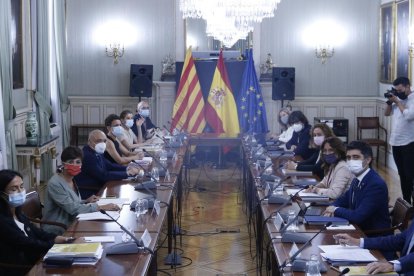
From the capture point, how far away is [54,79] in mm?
12766

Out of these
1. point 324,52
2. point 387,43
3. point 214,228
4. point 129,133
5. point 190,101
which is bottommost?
point 214,228

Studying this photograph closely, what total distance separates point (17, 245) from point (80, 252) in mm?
738

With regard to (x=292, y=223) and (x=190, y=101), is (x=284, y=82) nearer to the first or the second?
(x=190, y=101)

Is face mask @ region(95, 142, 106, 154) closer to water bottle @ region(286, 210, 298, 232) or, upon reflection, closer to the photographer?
water bottle @ region(286, 210, 298, 232)

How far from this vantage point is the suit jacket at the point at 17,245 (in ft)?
16.0

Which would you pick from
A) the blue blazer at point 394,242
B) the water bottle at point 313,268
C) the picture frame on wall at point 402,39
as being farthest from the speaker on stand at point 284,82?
the water bottle at point 313,268

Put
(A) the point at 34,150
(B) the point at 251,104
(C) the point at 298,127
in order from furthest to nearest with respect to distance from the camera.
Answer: (B) the point at 251,104, (C) the point at 298,127, (A) the point at 34,150

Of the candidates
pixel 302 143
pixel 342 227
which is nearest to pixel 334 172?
pixel 342 227

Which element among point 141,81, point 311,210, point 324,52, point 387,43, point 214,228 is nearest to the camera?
point 311,210

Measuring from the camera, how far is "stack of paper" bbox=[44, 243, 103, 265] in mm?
4353

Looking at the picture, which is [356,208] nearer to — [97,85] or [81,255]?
[81,255]

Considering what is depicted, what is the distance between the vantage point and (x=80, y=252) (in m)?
4.43

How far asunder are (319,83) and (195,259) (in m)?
7.81

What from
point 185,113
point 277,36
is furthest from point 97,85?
point 277,36
